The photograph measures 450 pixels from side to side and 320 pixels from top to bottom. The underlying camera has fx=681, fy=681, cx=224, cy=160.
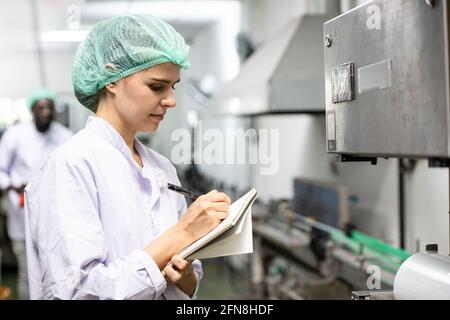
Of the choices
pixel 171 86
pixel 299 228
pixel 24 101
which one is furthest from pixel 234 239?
pixel 24 101

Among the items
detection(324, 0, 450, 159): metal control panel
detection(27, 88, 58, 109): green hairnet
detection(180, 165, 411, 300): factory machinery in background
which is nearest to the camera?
detection(324, 0, 450, 159): metal control panel

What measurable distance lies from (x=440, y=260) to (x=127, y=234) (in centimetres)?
47

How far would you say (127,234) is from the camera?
107 cm

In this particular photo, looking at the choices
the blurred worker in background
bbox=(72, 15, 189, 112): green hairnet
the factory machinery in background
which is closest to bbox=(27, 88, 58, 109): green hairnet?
the blurred worker in background

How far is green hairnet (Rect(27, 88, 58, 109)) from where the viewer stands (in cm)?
311

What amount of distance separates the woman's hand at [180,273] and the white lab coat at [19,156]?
1.87m

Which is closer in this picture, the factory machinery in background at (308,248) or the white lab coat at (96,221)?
the white lab coat at (96,221)

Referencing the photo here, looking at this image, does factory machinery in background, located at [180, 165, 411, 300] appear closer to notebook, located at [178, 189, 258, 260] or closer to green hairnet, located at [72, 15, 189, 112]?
notebook, located at [178, 189, 258, 260]

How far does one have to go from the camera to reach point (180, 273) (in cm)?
104

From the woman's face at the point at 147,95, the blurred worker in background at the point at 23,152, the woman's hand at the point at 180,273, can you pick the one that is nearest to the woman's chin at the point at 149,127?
the woman's face at the point at 147,95

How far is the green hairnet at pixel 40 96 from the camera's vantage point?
3.11 m

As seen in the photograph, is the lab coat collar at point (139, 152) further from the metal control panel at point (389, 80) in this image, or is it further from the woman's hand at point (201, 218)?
the metal control panel at point (389, 80)

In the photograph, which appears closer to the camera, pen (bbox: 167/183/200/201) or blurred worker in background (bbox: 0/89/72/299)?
pen (bbox: 167/183/200/201)
